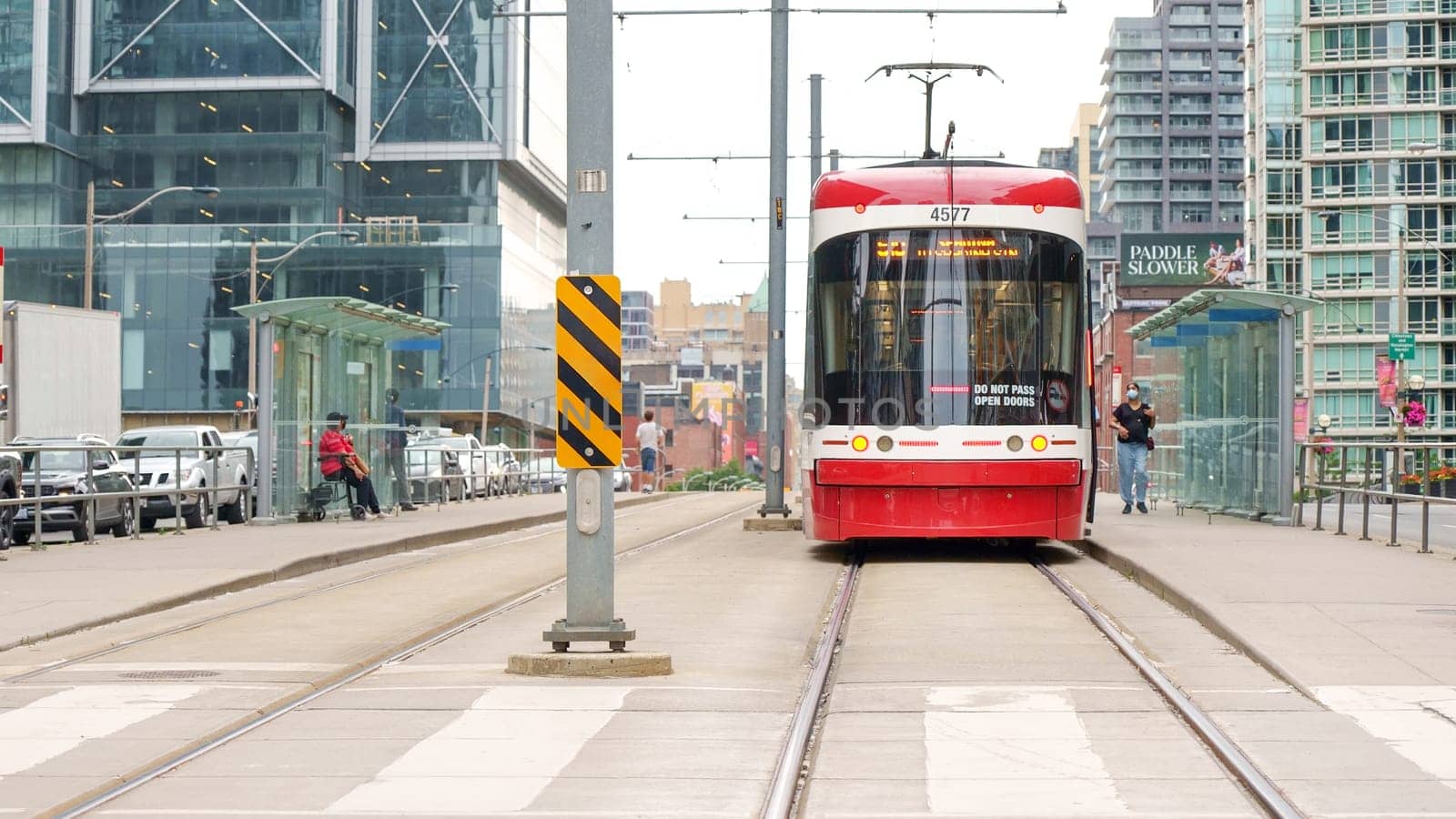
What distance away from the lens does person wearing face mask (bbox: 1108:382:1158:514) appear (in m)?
26.2

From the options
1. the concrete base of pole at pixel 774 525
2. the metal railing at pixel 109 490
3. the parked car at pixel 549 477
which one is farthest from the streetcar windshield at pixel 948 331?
the parked car at pixel 549 477

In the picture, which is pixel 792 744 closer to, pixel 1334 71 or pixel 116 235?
pixel 116 235

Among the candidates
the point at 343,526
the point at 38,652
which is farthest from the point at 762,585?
the point at 343,526

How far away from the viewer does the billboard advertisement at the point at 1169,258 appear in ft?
340

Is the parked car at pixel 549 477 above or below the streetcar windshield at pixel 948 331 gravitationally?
below

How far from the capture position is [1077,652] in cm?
1095

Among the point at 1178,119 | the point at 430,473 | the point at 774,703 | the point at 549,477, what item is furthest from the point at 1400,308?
the point at 1178,119

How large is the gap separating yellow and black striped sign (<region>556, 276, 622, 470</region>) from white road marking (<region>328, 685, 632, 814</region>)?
4.32 feet

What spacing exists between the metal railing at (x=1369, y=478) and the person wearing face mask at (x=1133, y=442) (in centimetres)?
260

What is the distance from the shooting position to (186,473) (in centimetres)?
2553

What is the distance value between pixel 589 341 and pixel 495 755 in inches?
120

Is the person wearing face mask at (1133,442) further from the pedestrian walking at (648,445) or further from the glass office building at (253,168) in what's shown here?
the glass office building at (253,168)

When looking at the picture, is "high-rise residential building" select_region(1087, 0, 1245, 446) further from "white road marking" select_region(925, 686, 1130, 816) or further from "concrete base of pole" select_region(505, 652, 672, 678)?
"white road marking" select_region(925, 686, 1130, 816)

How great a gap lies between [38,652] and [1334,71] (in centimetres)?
8949
